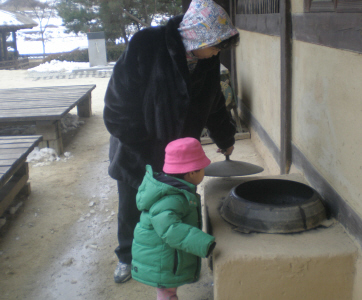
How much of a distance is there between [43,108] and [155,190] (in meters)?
4.14

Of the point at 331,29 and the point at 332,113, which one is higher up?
the point at 331,29

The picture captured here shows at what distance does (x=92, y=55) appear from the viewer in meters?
15.8

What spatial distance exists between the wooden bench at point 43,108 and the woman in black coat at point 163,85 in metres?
3.20

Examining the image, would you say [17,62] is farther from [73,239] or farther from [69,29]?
[73,239]

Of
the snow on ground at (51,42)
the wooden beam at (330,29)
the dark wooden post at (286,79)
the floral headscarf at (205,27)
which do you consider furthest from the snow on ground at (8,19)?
the floral headscarf at (205,27)

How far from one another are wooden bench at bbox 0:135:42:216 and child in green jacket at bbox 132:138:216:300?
5.21ft

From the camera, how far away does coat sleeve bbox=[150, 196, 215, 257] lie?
5.32 feet

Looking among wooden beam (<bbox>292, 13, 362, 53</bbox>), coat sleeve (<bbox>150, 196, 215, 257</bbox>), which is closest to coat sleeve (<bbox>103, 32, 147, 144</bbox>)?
coat sleeve (<bbox>150, 196, 215, 257</bbox>)

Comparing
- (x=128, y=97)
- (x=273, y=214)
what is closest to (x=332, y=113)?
(x=273, y=214)

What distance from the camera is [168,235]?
64.9 inches

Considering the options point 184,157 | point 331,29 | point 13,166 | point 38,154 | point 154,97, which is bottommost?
point 38,154

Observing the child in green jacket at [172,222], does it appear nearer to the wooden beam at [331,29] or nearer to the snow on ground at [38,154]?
the wooden beam at [331,29]

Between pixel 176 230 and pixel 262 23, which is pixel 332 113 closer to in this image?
pixel 176 230

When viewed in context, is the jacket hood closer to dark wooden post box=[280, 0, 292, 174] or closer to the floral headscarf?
the floral headscarf
